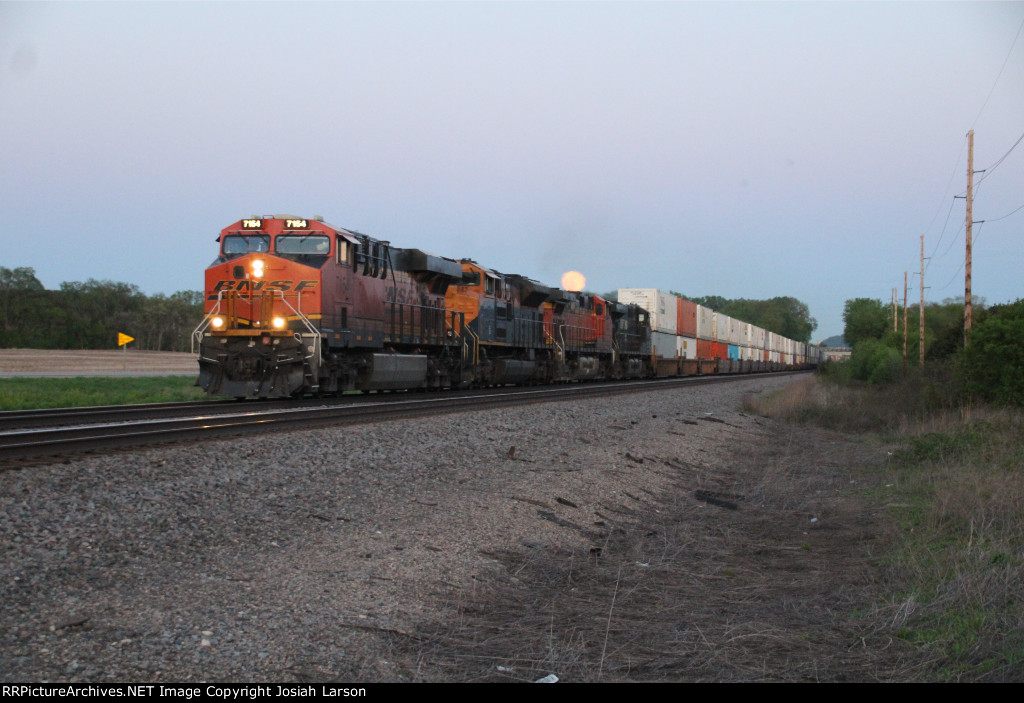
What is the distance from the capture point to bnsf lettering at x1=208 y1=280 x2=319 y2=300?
1689cm

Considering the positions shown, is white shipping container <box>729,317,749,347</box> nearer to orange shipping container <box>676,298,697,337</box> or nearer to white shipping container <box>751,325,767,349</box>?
white shipping container <box>751,325,767,349</box>

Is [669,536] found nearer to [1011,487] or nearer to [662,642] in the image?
[662,642]

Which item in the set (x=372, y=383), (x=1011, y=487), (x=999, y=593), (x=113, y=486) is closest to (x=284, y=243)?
(x=372, y=383)

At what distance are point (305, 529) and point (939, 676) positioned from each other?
14.3 ft

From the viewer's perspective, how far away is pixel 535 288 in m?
28.8

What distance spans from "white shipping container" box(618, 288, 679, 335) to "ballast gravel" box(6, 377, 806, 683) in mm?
32340

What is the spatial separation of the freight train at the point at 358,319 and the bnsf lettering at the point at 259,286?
0.03 meters

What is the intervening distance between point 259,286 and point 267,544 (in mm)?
12172

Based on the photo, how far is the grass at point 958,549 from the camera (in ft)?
14.2

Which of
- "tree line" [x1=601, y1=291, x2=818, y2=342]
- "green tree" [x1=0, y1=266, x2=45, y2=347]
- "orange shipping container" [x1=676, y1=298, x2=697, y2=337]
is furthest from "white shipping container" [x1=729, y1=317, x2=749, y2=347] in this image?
"tree line" [x1=601, y1=291, x2=818, y2=342]

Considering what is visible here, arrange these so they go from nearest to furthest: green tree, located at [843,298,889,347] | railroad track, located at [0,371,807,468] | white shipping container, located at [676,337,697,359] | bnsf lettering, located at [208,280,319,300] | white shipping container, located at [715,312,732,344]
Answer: railroad track, located at [0,371,807,468] → bnsf lettering, located at [208,280,319,300] → white shipping container, located at [676,337,697,359] → white shipping container, located at [715,312,732,344] → green tree, located at [843,298,889,347]

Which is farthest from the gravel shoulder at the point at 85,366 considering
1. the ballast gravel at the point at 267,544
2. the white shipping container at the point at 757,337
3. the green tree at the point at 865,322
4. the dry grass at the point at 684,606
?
the green tree at the point at 865,322

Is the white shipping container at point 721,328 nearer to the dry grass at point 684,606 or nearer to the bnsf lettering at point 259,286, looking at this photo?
the bnsf lettering at point 259,286

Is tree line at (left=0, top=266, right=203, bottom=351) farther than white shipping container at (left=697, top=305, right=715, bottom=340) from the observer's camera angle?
Yes
